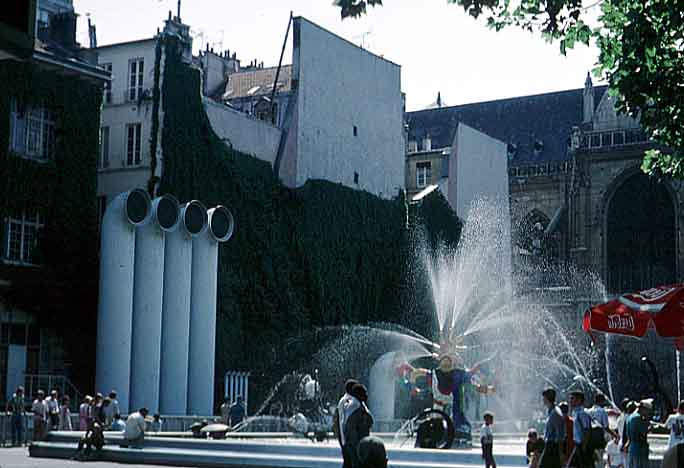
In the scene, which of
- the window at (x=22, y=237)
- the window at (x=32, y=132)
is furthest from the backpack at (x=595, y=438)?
the window at (x=32, y=132)

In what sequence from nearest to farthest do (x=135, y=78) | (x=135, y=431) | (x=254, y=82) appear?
(x=135, y=431)
(x=135, y=78)
(x=254, y=82)

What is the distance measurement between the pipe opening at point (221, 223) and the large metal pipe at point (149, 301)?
195cm

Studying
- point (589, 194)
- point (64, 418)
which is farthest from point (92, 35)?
point (589, 194)

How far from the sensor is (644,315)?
54.0 ft

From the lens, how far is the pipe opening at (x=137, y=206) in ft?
118

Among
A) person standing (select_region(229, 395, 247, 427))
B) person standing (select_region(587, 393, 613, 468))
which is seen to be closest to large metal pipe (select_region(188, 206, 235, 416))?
person standing (select_region(229, 395, 247, 427))

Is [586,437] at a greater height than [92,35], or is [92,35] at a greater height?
[92,35]

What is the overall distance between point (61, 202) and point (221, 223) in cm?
561

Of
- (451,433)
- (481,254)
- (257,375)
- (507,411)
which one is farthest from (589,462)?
(481,254)

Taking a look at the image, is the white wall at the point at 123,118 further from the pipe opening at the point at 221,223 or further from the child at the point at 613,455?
the child at the point at 613,455

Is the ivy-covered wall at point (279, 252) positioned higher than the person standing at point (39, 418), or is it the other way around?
the ivy-covered wall at point (279, 252)

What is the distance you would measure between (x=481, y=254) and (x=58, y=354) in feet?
109

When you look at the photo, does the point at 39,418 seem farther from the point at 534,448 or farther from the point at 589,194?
the point at 589,194

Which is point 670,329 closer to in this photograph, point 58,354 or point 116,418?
point 116,418
